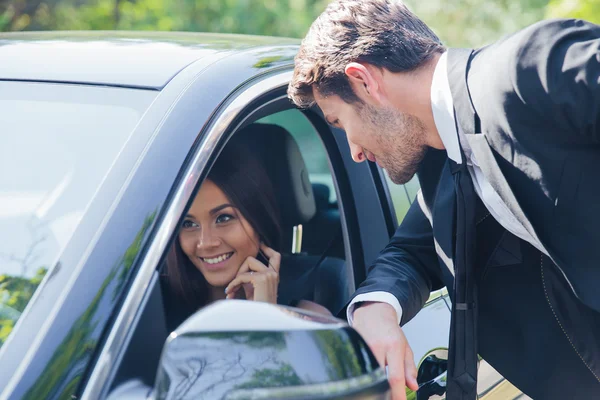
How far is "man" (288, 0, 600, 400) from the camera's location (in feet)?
5.19

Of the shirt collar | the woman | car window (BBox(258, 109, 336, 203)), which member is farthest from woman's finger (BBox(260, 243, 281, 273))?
car window (BBox(258, 109, 336, 203))

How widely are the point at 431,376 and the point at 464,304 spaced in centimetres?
29

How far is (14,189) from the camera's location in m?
1.57

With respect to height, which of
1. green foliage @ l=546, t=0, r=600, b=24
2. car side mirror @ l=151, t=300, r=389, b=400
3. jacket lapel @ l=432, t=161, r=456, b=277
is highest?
green foliage @ l=546, t=0, r=600, b=24

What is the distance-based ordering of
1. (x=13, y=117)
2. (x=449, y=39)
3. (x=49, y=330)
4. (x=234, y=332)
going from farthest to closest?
(x=449, y=39) < (x=13, y=117) < (x=49, y=330) < (x=234, y=332)

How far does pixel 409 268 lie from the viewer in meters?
2.06

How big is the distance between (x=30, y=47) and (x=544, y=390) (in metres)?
1.51

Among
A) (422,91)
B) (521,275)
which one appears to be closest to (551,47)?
(422,91)

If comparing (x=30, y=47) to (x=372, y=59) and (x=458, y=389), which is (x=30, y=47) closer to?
(x=372, y=59)

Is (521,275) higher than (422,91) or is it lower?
lower

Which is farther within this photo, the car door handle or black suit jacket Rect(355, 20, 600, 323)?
the car door handle

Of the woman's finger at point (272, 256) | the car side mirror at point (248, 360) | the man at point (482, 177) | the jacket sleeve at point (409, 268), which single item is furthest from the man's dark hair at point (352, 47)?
the car side mirror at point (248, 360)

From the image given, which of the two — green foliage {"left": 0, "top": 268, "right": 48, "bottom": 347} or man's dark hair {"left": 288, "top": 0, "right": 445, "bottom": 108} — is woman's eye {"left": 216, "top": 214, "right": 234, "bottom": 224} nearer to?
man's dark hair {"left": 288, "top": 0, "right": 445, "bottom": 108}

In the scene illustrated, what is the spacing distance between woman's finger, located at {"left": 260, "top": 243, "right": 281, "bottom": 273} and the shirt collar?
804mm
